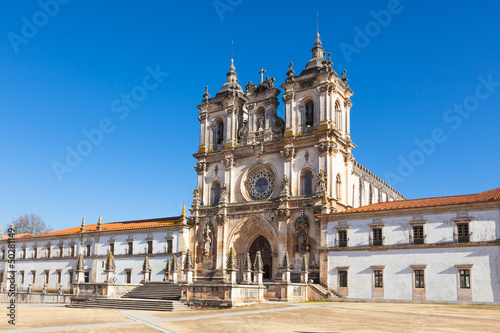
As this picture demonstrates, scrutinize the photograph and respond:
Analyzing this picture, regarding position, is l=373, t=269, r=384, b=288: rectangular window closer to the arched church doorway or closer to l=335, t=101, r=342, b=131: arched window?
the arched church doorway

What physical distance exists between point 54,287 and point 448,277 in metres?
47.1

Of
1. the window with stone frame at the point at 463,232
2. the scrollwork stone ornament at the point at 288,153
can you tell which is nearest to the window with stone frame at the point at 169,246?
the scrollwork stone ornament at the point at 288,153

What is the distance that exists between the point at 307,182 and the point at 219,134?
1335 centimetres

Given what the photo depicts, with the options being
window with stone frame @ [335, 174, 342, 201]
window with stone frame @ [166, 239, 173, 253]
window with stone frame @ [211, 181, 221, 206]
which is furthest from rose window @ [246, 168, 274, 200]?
window with stone frame @ [166, 239, 173, 253]

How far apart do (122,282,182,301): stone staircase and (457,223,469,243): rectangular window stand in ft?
68.8

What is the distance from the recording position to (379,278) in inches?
1528

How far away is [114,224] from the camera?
64438 mm

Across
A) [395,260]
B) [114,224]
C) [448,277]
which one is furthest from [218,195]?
[448,277]

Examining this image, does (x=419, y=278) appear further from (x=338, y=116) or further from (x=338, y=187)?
(x=338, y=116)

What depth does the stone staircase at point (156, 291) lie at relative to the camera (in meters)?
39.0

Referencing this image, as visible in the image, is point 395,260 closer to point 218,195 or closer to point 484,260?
point 484,260

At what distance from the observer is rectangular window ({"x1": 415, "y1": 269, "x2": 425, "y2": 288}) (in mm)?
36975

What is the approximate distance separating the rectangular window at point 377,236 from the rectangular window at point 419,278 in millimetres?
3534

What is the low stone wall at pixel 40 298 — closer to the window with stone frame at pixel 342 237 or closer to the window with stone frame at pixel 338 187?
the window with stone frame at pixel 342 237
